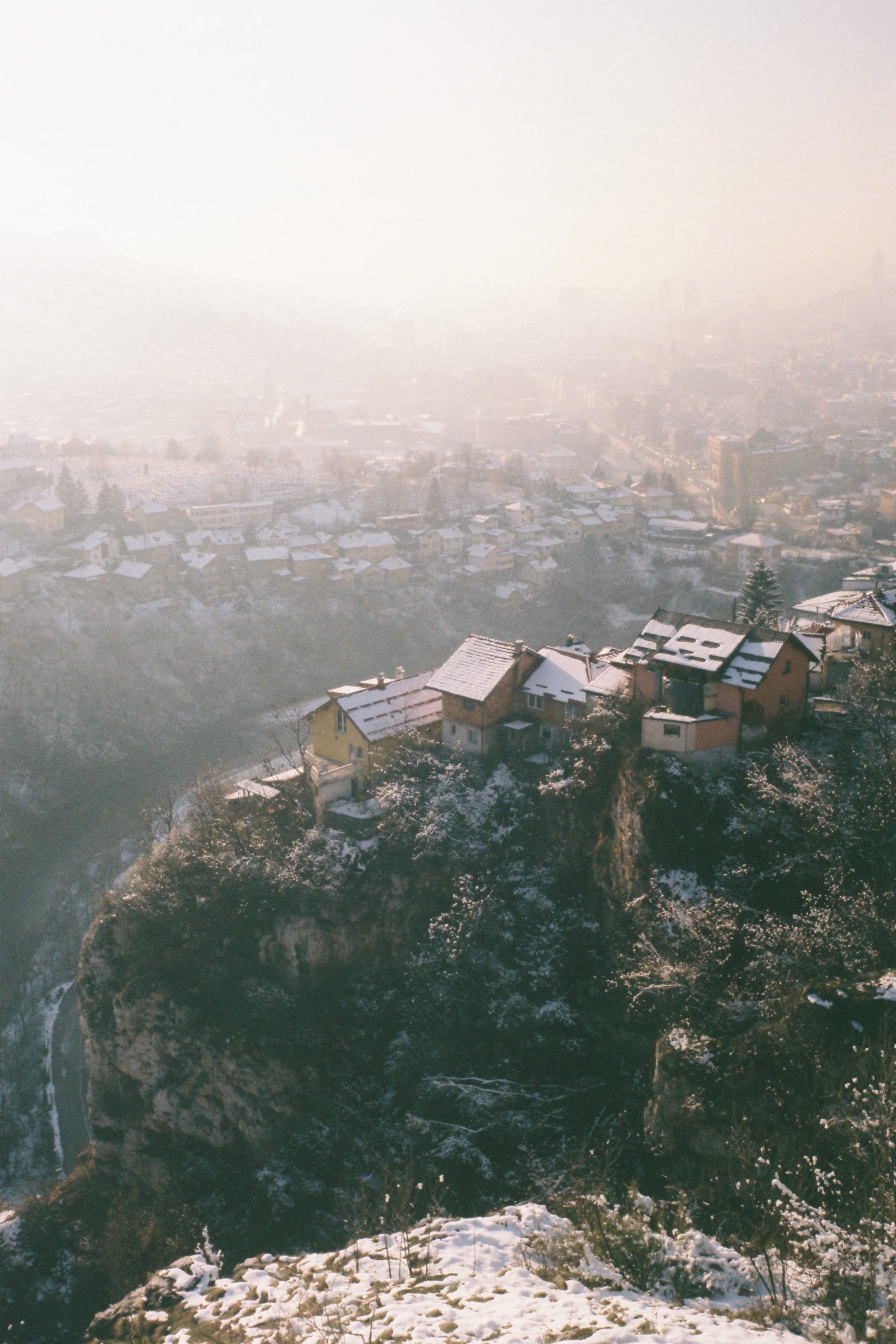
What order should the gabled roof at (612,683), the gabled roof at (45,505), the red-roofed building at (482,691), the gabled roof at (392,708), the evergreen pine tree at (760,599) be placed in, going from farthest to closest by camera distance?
the gabled roof at (45,505) → the evergreen pine tree at (760,599) → the gabled roof at (392,708) → the red-roofed building at (482,691) → the gabled roof at (612,683)

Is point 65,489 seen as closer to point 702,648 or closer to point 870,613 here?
point 702,648

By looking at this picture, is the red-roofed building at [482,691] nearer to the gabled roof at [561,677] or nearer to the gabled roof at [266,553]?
the gabled roof at [561,677]

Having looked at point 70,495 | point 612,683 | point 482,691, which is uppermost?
point 70,495

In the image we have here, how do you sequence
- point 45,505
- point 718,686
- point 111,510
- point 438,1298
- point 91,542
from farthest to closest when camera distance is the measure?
point 111,510 < point 45,505 < point 91,542 < point 718,686 < point 438,1298

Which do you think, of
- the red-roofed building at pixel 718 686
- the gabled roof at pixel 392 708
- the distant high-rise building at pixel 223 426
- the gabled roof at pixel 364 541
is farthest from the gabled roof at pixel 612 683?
the distant high-rise building at pixel 223 426

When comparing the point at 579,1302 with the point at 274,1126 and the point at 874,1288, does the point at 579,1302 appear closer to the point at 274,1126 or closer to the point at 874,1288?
the point at 874,1288

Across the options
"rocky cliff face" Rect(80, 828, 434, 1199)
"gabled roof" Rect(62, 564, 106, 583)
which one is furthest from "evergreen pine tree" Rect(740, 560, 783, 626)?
"gabled roof" Rect(62, 564, 106, 583)

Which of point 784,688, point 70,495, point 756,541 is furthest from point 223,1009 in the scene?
point 756,541
